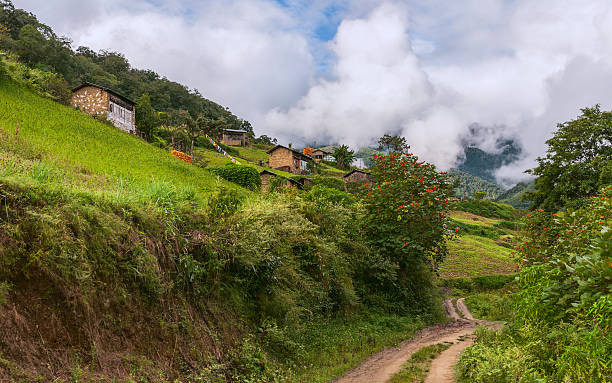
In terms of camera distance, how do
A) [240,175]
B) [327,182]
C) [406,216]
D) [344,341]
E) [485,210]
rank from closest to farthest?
[344,341], [406,216], [240,175], [327,182], [485,210]

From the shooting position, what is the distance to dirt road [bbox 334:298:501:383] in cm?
714

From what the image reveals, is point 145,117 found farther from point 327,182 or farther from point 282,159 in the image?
point 282,159

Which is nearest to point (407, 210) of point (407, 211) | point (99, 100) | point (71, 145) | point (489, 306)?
point (407, 211)

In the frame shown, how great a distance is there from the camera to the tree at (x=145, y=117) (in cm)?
4031

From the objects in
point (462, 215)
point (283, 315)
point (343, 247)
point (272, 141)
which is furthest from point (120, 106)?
point (272, 141)

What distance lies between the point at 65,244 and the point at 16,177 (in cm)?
131

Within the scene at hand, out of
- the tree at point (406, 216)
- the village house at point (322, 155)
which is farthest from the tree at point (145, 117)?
the village house at point (322, 155)

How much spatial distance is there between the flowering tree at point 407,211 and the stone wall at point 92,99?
28.8 m

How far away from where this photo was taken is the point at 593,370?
3.82 m

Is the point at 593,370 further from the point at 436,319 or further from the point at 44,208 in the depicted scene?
the point at 436,319

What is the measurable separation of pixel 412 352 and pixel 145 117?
41293 mm

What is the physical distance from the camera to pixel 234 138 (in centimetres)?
8081

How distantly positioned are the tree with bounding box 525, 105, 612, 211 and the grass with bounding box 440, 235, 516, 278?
6001mm

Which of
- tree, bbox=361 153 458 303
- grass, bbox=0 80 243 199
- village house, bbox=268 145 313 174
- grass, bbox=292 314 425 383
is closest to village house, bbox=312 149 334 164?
village house, bbox=268 145 313 174
